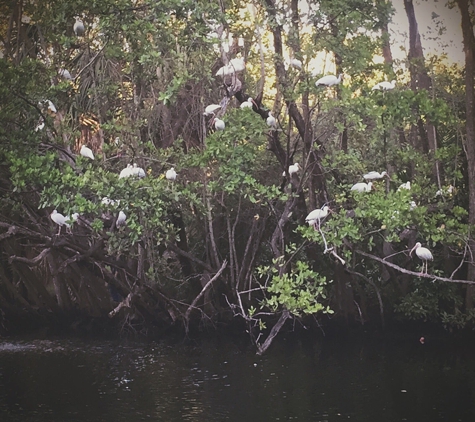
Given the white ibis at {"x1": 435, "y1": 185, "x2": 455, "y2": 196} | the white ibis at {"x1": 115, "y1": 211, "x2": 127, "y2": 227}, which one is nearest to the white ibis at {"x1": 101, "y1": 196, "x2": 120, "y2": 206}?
the white ibis at {"x1": 115, "y1": 211, "x2": 127, "y2": 227}

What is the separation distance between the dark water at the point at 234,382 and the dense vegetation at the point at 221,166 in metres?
0.49

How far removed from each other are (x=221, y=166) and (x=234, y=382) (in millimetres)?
1805

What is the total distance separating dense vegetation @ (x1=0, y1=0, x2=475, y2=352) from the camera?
239 inches

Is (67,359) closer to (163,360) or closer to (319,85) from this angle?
(163,360)

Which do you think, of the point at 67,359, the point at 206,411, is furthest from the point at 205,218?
the point at 206,411

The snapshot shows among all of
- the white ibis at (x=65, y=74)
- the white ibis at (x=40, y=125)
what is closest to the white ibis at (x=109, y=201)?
the white ibis at (x=40, y=125)

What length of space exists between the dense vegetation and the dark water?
19.4 inches

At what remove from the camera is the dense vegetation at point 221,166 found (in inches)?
239

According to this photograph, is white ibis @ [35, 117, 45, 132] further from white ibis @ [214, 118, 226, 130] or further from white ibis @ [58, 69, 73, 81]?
white ibis @ [214, 118, 226, 130]

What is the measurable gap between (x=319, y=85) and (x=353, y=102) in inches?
12.6

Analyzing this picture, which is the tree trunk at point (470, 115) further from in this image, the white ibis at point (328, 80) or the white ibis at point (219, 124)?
the white ibis at point (219, 124)

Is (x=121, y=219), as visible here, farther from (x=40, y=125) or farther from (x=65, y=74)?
(x=65, y=74)

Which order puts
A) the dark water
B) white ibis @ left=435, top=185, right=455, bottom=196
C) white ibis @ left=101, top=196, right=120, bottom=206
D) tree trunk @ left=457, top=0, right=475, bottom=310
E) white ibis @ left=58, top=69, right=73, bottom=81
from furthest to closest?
tree trunk @ left=457, top=0, right=475, bottom=310, white ibis @ left=435, top=185, right=455, bottom=196, white ibis @ left=58, top=69, right=73, bottom=81, white ibis @ left=101, top=196, right=120, bottom=206, the dark water

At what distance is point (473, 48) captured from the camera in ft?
24.8
